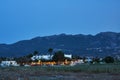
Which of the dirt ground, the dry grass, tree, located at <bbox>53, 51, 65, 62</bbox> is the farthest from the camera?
tree, located at <bbox>53, 51, 65, 62</bbox>

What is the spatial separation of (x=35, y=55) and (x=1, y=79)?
16025cm

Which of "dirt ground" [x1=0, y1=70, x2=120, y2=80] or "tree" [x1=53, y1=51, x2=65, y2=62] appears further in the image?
"tree" [x1=53, y1=51, x2=65, y2=62]

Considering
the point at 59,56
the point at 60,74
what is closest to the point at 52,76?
the point at 60,74

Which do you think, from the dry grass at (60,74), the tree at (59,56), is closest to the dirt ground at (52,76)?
the dry grass at (60,74)

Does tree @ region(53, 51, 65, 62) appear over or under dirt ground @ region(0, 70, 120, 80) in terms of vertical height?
over

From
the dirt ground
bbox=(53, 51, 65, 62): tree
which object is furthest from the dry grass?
bbox=(53, 51, 65, 62): tree

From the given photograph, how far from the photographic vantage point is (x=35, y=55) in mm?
186750

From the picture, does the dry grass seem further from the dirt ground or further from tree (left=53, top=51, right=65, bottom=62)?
tree (left=53, top=51, right=65, bottom=62)

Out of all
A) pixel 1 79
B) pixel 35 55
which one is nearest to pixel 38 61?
pixel 35 55

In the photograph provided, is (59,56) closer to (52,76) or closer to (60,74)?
(60,74)

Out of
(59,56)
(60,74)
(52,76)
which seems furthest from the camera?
(59,56)

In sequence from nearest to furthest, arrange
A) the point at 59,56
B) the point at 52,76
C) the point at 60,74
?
the point at 52,76 < the point at 60,74 < the point at 59,56

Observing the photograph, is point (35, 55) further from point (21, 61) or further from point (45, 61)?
point (21, 61)

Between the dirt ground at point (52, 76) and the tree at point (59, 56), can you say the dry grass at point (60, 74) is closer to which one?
the dirt ground at point (52, 76)
